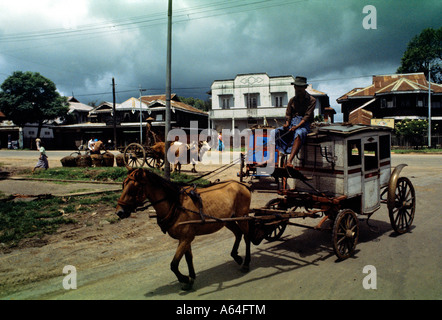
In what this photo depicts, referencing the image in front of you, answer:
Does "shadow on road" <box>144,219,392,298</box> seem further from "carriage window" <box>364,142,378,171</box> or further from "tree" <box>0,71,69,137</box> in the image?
"tree" <box>0,71,69,137</box>

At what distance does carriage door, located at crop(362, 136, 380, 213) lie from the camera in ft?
20.9

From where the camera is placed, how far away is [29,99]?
43.9 meters

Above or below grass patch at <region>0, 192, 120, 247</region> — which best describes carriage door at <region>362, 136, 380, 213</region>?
above

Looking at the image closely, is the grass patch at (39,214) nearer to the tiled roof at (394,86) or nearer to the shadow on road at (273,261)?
the shadow on road at (273,261)

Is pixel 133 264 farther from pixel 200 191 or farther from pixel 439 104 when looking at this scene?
pixel 439 104

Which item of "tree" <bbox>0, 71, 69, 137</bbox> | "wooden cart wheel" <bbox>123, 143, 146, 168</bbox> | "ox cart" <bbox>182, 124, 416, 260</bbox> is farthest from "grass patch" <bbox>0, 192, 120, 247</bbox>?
"tree" <bbox>0, 71, 69, 137</bbox>

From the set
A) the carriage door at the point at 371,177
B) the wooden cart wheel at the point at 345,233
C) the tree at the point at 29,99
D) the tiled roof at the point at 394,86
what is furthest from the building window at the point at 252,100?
the wooden cart wheel at the point at 345,233

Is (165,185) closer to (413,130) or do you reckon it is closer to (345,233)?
(345,233)

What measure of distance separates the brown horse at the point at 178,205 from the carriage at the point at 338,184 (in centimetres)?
78

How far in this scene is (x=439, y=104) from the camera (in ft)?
118

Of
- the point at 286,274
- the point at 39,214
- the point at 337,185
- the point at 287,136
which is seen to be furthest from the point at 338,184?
the point at 39,214

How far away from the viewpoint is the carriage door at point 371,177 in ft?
20.9

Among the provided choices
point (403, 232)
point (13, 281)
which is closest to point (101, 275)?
point (13, 281)

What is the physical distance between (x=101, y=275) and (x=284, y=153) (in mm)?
4312
